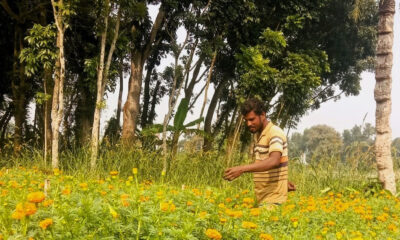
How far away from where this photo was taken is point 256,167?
11.5 feet

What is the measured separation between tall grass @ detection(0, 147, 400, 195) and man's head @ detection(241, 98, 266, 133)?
450 cm

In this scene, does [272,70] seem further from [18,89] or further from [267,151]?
[267,151]

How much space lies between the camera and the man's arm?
10.8 feet

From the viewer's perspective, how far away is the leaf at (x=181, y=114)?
10.8 metres

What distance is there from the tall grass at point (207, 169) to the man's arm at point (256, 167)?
15.4 feet

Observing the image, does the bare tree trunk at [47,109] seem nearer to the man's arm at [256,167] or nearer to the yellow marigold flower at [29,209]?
the man's arm at [256,167]

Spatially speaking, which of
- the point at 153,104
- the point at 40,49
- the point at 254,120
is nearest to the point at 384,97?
the point at 254,120

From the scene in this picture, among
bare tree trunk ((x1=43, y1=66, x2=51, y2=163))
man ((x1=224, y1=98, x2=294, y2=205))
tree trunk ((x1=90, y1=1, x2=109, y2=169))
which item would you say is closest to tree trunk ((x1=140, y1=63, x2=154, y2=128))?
bare tree trunk ((x1=43, y1=66, x2=51, y2=163))

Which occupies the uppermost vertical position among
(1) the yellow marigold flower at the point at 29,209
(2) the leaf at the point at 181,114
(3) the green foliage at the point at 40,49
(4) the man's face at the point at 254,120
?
(3) the green foliage at the point at 40,49

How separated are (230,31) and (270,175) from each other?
32.0 ft

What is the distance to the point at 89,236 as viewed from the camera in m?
2.02

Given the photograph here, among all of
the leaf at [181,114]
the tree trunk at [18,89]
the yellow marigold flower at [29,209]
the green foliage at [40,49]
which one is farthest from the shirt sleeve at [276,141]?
the tree trunk at [18,89]

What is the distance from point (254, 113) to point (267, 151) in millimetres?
427

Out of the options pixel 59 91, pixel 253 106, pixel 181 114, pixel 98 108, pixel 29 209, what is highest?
pixel 59 91
